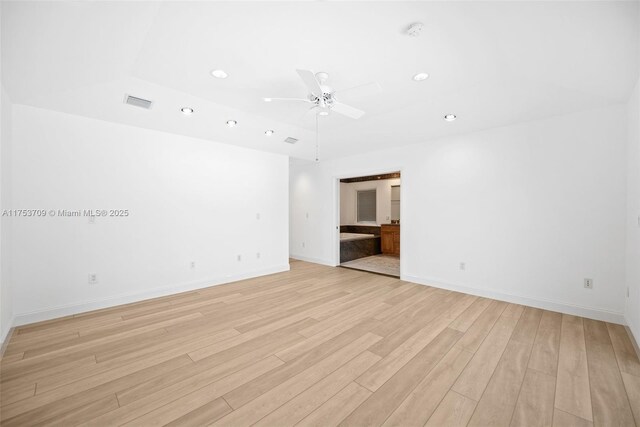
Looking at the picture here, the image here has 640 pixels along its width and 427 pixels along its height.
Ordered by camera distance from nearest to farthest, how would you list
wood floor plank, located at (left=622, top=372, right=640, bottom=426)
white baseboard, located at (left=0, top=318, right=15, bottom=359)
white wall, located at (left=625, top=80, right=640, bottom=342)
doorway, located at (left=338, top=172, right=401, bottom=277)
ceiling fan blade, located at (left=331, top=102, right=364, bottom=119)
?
wood floor plank, located at (left=622, top=372, right=640, bottom=426) → white baseboard, located at (left=0, top=318, right=15, bottom=359) → white wall, located at (left=625, top=80, right=640, bottom=342) → ceiling fan blade, located at (left=331, top=102, right=364, bottom=119) → doorway, located at (left=338, top=172, right=401, bottom=277)

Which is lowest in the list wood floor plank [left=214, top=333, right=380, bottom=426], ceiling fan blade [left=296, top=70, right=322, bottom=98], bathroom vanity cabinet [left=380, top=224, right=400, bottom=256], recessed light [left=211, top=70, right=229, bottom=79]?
wood floor plank [left=214, top=333, right=380, bottom=426]

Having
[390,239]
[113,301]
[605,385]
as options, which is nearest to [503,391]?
[605,385]

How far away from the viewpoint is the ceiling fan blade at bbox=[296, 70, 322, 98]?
82.7 inches

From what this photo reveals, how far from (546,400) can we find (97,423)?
296cm

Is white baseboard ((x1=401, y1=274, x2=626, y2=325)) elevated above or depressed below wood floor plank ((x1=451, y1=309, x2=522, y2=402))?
above

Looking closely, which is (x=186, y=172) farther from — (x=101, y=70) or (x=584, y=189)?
(x=584, y=189)

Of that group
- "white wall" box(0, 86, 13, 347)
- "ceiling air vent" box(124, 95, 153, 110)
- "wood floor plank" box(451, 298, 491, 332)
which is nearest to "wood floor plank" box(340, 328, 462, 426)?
"wood floor plank" box(451, 298, 491, 332)

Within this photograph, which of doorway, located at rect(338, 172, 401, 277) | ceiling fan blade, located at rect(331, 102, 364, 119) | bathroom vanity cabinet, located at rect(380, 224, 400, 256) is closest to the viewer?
ceiling fan blade, located at rect(331, 102, 364, 119)

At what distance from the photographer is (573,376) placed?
6.52 feet

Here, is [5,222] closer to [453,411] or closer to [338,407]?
[338,407]

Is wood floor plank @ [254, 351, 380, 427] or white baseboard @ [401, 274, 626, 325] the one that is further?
white baseboard @ [401, 274, 626, 325]

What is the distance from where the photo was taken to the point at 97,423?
153 centimetres

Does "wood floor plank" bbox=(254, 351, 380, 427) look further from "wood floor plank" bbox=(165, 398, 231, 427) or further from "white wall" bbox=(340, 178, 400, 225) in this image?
"white wall" bbox=(340, 178, 400, 225)

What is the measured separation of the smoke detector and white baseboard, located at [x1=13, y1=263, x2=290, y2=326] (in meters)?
4.52
